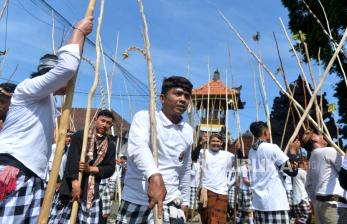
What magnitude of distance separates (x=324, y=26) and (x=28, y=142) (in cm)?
839

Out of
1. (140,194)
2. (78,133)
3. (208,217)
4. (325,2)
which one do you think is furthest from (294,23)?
(140,194)

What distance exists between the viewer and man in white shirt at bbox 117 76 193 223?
2.42m

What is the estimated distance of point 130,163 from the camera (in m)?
2.49

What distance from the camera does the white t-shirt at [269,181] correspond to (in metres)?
4.09

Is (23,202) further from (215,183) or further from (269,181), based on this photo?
(215,183)

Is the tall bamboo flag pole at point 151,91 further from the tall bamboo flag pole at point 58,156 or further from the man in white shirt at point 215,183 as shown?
the man in white shirt at point 215,183

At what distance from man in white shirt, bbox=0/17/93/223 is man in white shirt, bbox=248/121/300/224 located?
2670 millimetres

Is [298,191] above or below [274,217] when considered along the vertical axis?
above

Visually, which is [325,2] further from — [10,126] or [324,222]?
[10,126]

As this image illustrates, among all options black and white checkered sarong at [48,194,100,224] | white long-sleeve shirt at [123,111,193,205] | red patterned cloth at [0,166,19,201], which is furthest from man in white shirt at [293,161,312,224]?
red patterned cloth at [0,166,19,201]

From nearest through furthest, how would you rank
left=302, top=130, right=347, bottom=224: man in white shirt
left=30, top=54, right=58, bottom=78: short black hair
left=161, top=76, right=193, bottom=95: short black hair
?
left=30, top=54, right=58, bottom=78: short black hair, left=161, top=76, right=193, bottom=95: short black hair, left=302, top=130, right=347, bottom=224: man in white shirt

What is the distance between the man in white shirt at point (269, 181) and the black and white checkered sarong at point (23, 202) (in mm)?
2671

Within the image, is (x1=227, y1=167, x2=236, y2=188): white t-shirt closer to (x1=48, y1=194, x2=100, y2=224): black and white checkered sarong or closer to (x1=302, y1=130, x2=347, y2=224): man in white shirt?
(x1=302, y1=130, x2=347, y2=224): man in white shirt

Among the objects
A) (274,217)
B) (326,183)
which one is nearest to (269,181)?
(274,217)
